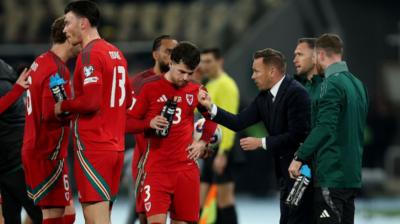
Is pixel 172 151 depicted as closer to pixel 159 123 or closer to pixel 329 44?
pixel 159 123

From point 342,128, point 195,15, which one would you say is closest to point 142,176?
point 342,128

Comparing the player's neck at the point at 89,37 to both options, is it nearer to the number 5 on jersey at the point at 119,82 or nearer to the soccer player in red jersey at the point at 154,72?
the number 5 on jersey at the point at 119,82

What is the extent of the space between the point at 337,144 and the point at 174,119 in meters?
1.40

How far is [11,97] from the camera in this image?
945 cm

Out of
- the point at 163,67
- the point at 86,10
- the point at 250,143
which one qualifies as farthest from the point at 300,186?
the point at 86,10

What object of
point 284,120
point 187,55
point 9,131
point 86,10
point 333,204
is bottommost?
point 333,204

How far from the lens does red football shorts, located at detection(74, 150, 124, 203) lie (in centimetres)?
842

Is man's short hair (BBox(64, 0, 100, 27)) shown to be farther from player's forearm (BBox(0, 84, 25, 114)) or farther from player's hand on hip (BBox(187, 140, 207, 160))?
player's hand on hip (BBox(187, 140, 207, 160))

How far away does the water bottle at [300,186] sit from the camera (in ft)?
29.3

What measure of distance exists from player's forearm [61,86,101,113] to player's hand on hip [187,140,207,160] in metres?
1.25

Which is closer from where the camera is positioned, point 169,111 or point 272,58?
point 169,111

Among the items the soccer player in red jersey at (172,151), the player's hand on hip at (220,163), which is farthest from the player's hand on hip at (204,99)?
the player's hand on hip at (220,163)

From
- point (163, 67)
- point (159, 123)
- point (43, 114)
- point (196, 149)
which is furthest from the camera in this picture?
point (163, 67)

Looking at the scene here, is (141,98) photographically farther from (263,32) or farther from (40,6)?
(40,6)
